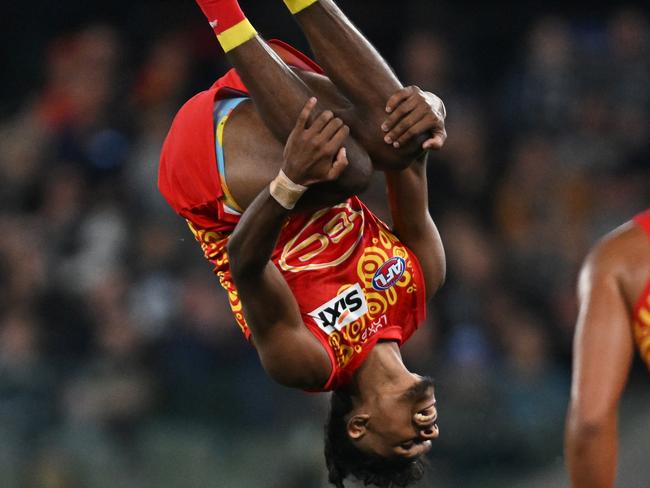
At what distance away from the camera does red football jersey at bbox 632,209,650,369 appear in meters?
2.40

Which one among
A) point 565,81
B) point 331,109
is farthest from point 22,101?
point 331,109

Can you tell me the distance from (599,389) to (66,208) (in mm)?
4635

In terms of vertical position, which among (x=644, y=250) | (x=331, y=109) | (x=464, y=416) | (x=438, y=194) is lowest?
(x=464, y=416)

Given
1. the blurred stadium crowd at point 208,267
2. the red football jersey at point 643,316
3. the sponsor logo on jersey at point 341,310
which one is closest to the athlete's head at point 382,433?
the sponsor logo on jersey at point 341,310

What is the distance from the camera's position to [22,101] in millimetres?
7121

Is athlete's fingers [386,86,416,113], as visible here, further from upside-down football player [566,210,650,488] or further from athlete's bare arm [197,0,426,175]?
upside-down football player [566,210,650,488]

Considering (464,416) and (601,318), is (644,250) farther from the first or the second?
(464,416)

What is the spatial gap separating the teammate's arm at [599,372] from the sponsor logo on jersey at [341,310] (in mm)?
1105

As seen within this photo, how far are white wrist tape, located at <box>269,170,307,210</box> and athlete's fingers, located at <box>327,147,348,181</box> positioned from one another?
0.07 metres

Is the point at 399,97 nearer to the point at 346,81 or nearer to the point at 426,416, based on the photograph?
the point at 346,81

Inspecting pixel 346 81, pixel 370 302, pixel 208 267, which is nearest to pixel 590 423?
pixel 370 302

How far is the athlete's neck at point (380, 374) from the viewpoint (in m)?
3.55

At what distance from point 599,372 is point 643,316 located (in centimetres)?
15

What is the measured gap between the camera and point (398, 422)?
142 inches
